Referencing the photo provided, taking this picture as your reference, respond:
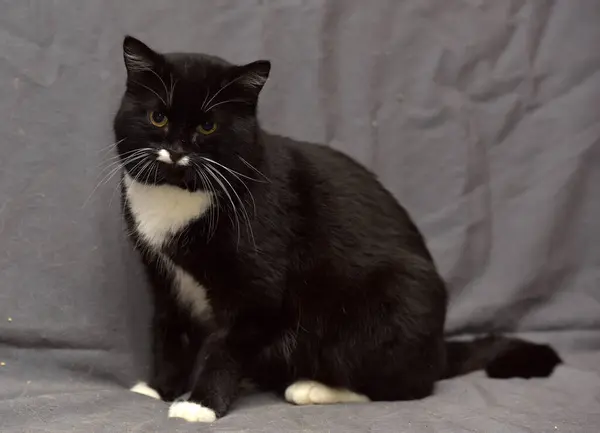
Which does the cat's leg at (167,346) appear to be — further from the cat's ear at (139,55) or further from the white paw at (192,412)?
the cat's ear at (139,55)

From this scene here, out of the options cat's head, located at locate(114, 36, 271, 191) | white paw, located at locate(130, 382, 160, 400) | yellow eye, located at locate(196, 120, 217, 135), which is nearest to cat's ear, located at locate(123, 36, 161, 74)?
cat's head, located at locate(114, 36, 271, 191)

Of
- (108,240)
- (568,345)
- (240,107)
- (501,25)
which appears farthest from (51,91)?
(568,345)

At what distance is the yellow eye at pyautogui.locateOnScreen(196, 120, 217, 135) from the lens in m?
1.20

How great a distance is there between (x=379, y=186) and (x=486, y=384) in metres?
0.45

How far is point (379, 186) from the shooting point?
1513 mm

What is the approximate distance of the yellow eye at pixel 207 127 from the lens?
1.20 metres

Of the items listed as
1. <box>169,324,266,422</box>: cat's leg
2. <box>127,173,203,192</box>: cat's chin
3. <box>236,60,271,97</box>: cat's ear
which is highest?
<box>236,60,271,97</box>: cat's ear

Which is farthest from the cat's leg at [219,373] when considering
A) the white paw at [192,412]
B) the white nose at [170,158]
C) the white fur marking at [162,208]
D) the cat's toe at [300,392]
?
the white nose at [170,158]

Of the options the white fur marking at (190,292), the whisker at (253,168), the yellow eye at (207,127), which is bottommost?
the white fur marking at (190,292)

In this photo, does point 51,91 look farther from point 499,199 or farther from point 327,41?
point 499,199

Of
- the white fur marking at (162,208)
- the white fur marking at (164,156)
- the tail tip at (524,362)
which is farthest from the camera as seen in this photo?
the tail tip at (524,362)

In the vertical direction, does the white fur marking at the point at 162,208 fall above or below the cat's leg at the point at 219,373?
above

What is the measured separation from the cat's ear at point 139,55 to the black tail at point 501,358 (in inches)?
33.5

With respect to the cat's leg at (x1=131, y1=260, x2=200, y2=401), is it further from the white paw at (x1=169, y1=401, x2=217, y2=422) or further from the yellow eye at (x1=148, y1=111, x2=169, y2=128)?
the yellow eye at (x1=148, y1=111, x2=169, y2=128)
